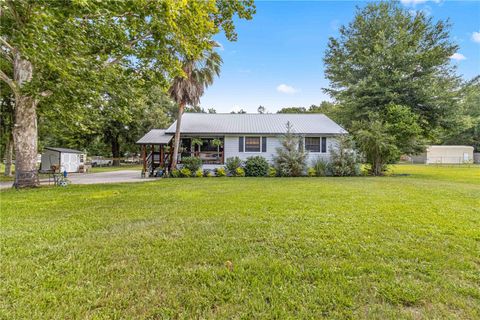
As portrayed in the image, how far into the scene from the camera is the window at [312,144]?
632 inches

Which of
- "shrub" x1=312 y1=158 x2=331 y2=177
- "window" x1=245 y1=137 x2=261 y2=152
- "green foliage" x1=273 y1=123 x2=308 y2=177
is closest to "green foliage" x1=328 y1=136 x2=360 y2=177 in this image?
"shrub" x1=312 y1=158 x2=331 y2=177

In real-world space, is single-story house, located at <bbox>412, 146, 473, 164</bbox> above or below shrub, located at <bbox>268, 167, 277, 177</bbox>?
above

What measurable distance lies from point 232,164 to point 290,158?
3.82 metres

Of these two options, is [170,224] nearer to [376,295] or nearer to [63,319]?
[63,319]

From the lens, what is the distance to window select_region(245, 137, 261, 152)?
1597cm

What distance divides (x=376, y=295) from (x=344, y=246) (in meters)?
1.18

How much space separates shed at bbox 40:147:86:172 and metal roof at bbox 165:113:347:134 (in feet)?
37.5

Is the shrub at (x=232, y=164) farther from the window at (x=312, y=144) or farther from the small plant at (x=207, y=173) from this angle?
the window at (x=312, y=144)

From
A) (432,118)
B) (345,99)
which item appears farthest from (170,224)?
(432,118)

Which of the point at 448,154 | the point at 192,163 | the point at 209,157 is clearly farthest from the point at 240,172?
the point at 448,154

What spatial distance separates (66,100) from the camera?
904 cm

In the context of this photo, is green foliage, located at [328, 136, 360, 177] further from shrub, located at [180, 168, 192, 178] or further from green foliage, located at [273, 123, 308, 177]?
shrub, located at [180, 168, 192, 178]

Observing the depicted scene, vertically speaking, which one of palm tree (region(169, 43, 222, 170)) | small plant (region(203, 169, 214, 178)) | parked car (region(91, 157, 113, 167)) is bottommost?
small plant (region(203, 169, 214, 178))

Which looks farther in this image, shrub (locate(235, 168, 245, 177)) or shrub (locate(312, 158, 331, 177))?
→ shrub (locate(312, 158, 331, 177))
